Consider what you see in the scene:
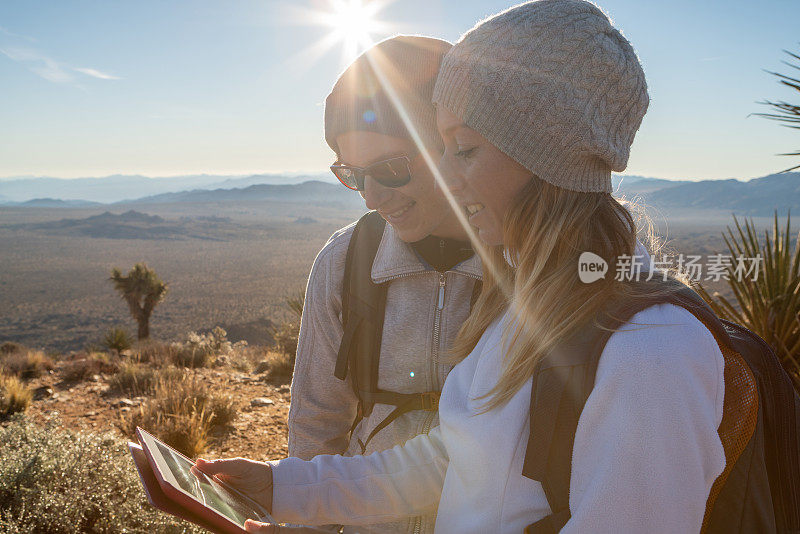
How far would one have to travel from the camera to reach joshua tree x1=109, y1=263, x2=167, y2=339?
16.2 metres

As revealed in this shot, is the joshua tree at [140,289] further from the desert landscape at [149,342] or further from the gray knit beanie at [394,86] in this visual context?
the gray knit beanie at [394,86]

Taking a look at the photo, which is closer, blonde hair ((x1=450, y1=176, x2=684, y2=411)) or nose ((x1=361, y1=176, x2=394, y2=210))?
blonde hair ((x1=450, y1=176, x2=684, y2=411))

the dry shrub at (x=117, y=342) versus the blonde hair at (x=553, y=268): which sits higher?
the blonde hair at (x=553, y=268)

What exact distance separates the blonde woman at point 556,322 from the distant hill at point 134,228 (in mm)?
98105

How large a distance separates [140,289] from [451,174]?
57.0 feet

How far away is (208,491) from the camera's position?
3.76 ft

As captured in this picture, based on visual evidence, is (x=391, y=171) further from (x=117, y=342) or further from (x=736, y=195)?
(x=736, y=195)

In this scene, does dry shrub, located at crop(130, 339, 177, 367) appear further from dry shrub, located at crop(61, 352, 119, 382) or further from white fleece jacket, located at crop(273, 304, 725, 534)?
white fleece jacket, located at crop(273, 304, 725, 534)

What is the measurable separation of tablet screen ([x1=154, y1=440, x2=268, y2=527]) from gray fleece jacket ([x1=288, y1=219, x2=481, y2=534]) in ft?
1.66

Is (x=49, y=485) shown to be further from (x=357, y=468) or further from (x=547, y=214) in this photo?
(x=547, y=214)

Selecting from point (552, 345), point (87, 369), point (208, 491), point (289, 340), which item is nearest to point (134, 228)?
point (87, 369)

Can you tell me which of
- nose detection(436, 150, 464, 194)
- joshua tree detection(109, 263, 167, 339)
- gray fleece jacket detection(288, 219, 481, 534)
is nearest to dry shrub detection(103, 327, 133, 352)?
joshua tree detection(109, 263, 167, 339)

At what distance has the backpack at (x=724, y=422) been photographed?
82 cm

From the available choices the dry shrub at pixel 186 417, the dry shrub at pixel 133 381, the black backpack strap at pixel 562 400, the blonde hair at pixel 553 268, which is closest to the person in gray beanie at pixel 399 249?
the blonde hair at pixel 553 268
